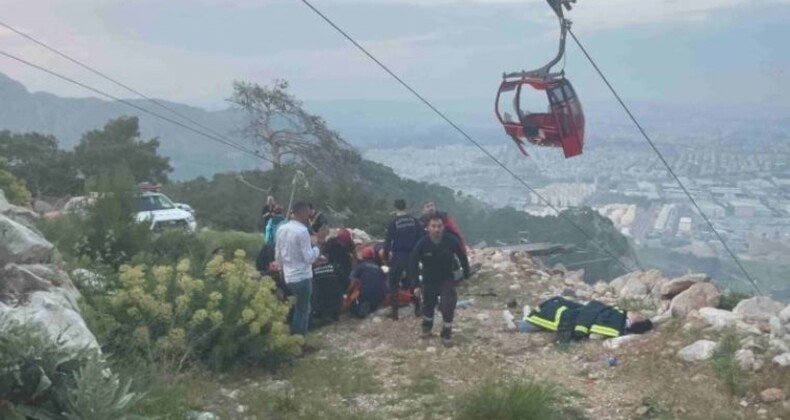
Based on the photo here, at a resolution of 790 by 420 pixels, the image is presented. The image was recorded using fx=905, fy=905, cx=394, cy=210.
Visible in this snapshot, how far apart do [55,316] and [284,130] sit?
2995 centimetres

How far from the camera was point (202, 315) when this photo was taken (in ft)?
26.3

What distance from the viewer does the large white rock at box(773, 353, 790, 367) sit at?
772cm

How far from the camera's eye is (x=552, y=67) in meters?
11.1

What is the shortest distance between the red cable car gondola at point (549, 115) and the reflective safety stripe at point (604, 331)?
8.83ft

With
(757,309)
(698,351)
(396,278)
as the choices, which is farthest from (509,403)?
(757,309)

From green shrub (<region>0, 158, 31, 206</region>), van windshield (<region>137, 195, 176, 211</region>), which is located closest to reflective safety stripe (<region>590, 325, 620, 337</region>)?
green shrub (<region>0, 158, 31, 206</region>)

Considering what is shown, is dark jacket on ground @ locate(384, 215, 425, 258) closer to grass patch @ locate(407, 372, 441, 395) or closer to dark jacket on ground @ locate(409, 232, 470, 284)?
dark jacket on ground @ locate(409, 232, 470, 284)

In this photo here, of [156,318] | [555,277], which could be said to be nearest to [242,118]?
[555,277]

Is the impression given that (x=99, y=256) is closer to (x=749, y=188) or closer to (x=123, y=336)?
(x=123, y=336)

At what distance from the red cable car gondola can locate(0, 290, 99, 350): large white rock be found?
6624mm

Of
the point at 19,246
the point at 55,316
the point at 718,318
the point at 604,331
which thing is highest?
the point at 19,246

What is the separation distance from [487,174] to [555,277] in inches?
1403

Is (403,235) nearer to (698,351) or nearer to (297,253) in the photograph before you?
(297,253)

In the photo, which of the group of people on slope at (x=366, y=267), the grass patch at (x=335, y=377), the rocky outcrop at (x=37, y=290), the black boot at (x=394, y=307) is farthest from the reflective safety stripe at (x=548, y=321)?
the rocky outcrop at (x=37, y=290)
